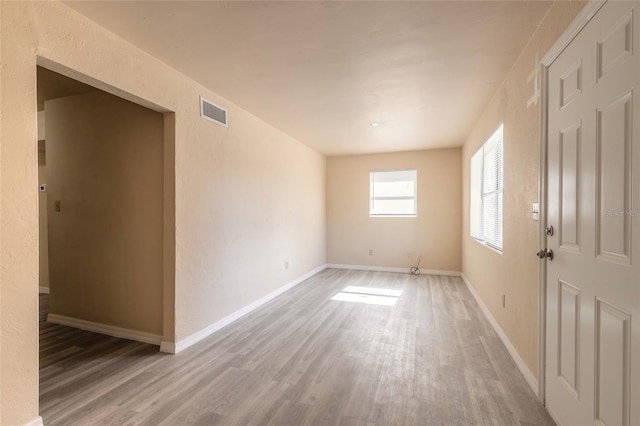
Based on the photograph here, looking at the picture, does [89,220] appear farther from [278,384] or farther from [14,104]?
[278,384]

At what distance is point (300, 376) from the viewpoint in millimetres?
2254

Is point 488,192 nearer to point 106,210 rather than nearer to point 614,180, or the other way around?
point 614,180

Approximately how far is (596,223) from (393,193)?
16.2 ft

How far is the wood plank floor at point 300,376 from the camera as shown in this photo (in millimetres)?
1824

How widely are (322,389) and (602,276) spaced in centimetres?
176

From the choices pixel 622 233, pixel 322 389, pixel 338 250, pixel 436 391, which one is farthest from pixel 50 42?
pixel 338 250

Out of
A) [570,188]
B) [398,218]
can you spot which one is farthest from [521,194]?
[398,218]

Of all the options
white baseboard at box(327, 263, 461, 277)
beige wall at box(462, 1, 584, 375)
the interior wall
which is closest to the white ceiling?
beige wall at box(462, 1, 584, 375)

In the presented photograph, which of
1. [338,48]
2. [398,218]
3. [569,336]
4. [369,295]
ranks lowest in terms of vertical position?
[369,295]

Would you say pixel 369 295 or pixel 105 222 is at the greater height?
pixel 105 222

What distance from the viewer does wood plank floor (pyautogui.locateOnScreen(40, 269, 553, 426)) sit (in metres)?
1.82

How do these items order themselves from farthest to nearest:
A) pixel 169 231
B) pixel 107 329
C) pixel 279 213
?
pixel 279 213 < pixel 107 329 < pixel 169 231

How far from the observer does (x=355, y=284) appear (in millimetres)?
5117

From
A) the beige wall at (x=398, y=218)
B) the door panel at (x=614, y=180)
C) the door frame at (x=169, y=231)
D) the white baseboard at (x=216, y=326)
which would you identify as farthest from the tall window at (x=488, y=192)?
the door frame at (x=169, y=231)
